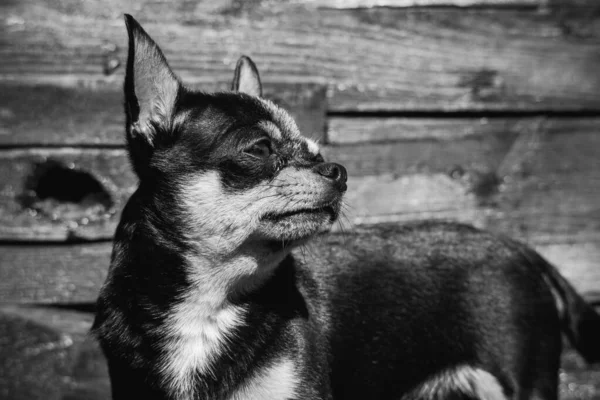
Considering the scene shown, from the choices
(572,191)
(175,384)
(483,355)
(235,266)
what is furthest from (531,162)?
(175,384)

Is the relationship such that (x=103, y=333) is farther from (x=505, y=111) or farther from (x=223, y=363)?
(x=505, y=111)

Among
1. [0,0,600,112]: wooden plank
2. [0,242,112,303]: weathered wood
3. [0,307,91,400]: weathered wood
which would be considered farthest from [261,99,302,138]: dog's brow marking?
[0,307,91,400]: weathered wood

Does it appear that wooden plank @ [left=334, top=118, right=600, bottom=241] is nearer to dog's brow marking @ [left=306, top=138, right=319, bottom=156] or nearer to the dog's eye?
dog's brow marking @ [left=306, top=138, right=319, bottom=156]

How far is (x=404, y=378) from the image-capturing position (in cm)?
335

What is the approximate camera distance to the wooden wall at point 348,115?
3961 mm

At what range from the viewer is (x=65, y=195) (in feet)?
13.9

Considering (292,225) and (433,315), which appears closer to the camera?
(292,225)

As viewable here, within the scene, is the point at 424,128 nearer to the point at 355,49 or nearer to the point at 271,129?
the point at 355,49

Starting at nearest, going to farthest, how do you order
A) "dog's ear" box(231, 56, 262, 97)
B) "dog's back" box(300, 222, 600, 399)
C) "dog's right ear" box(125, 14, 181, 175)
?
"dog's right ear" box(125, 14, 181, 175) → "dog's back" box(300, 222, 600, 399) → "dog's ear" box(231, 56, 262, 97)

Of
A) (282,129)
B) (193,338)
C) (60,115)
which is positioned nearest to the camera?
(193,338)

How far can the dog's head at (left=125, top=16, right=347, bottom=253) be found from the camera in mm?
2807

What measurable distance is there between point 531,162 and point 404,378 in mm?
1792

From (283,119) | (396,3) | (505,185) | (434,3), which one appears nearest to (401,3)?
(396,3)

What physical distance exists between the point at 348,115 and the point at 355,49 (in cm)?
38
